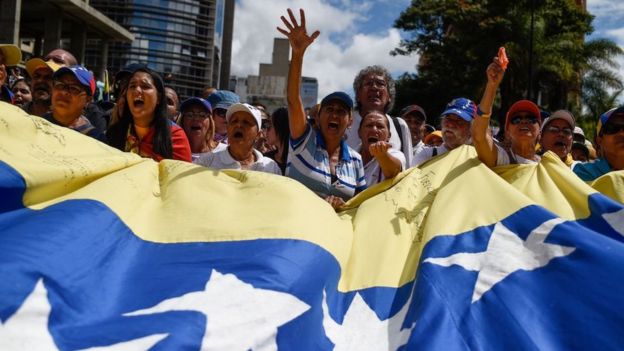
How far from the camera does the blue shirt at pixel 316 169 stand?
3.34m

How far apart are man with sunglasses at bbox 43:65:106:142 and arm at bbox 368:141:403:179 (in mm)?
1711

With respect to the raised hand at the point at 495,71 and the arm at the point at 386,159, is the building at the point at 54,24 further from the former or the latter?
the raised hand at the point at 495,71

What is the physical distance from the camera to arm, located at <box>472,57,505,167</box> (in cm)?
319

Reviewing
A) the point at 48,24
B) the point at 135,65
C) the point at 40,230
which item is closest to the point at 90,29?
the point at 48,24

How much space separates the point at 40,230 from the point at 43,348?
20.6 inches

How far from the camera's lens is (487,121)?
3168mm

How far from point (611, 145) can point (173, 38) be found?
210 ft

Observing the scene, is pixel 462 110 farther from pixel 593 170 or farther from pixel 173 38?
pixel 173 38

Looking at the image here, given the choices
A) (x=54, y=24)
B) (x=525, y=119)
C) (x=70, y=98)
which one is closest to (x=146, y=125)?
(x=70, y=98)

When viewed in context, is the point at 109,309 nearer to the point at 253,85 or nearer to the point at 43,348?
the point at 43,348

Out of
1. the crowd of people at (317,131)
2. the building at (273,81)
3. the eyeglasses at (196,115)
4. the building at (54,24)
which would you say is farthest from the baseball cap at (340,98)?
the building at (54,24)

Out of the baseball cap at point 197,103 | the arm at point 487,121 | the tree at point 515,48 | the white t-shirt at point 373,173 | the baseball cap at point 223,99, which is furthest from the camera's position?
the tree at point 515,48

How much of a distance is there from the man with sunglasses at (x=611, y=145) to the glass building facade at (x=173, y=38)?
193ft

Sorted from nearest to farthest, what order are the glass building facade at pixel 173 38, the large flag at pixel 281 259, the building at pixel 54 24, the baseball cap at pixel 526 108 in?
the large flag at pixel 281 259 < the baseball cap at pixel 526 108 < the building at pixel 54 24 < the glass building facade at pixel 173 38
